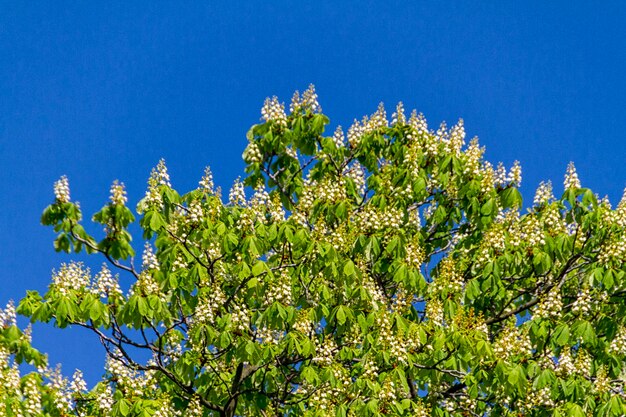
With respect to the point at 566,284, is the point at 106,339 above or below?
below

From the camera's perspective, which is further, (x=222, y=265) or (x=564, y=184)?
(x=564, y=184)

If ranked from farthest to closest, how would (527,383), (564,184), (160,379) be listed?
(564,184)
(160,379)
(527,383)

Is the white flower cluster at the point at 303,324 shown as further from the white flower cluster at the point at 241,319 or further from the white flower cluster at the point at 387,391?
the white flower cluster at the point at 387,391

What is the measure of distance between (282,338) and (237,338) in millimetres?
794

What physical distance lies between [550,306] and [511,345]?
4.47 ft

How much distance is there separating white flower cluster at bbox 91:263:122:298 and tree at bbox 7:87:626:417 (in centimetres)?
2

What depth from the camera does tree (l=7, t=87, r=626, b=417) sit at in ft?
44.6

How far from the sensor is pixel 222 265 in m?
14.5

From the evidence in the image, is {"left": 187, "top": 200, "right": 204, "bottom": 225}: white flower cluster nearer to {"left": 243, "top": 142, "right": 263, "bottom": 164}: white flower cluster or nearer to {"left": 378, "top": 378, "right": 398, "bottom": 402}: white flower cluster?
{"left": 243, "top": 142, "right": 263, "bottom": 164}: white flower cluster

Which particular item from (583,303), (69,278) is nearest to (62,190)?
(69,278)

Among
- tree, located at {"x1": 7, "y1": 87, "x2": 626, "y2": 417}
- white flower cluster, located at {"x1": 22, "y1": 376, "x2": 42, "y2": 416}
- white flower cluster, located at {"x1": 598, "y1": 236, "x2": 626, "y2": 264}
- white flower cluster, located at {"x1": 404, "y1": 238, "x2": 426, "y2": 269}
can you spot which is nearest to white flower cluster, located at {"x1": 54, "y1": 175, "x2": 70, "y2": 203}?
tree, located at {"x1": 7, "y1": 87, "x2": 626, "y2": 417}

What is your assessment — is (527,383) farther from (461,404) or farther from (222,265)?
(222,265)

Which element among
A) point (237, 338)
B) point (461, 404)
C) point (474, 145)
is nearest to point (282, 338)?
point (237, 338)

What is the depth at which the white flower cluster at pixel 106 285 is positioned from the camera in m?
13.6
